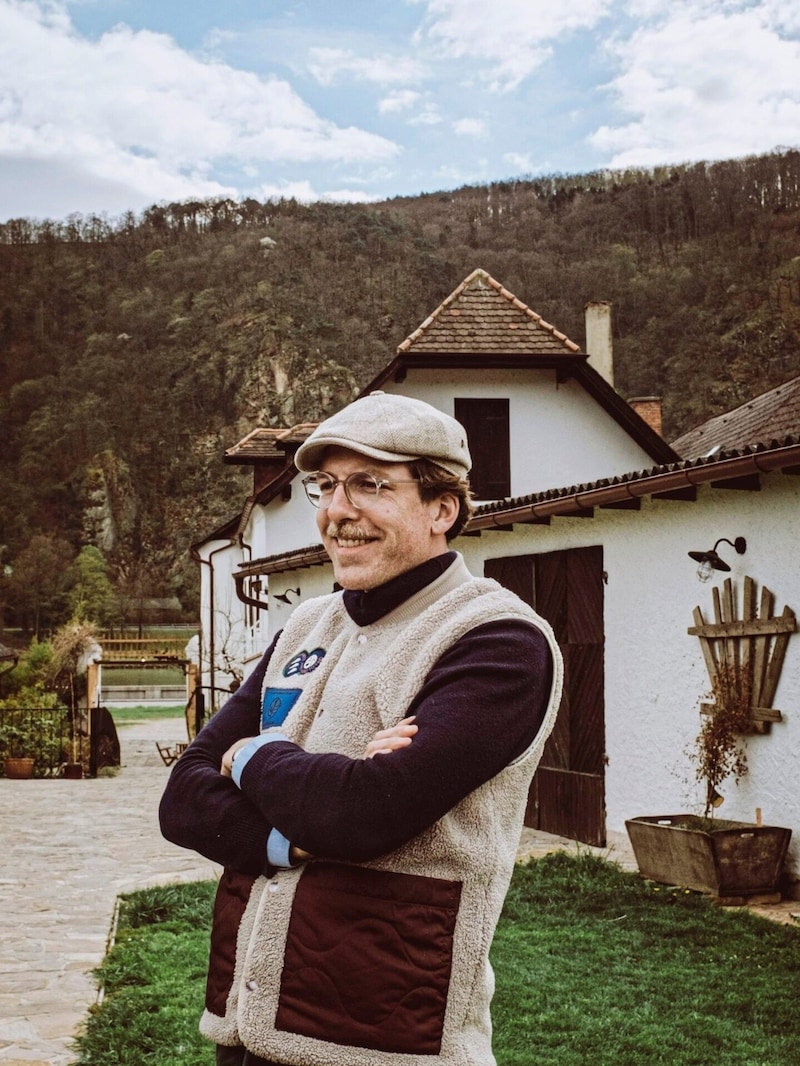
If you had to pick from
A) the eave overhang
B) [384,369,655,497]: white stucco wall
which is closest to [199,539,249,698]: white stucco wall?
[384,369,655,497]: white stucco wall

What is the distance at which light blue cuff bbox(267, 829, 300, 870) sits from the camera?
1865 mm

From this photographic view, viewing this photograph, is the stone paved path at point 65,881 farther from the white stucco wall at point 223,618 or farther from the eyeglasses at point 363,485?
the white stucco wall at point 223,618

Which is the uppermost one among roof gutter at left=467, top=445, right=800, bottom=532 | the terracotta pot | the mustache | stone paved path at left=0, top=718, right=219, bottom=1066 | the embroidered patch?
roof gutter at left=467, top=445, right=800, bottom=532

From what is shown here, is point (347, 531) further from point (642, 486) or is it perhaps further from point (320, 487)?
point (642, 486)

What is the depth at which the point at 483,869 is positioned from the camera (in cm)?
182

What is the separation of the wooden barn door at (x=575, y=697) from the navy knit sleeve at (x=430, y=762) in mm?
8426

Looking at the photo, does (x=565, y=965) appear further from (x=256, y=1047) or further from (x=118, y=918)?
(x=256, y=1047)

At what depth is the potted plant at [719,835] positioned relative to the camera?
7469 mm

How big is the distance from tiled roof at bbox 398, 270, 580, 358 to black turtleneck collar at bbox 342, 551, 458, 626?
14.9 meters

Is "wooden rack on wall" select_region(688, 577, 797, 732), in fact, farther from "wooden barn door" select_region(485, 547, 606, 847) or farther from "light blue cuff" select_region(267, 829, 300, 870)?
"light blue cuff" select_region(267, 829, 300, 870)

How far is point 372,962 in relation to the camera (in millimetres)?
1738

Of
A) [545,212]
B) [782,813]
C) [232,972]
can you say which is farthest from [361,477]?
[545,212]

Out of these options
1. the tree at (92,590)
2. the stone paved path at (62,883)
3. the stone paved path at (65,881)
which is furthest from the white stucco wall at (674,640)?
the tree at (92,590)

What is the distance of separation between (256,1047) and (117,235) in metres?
107
